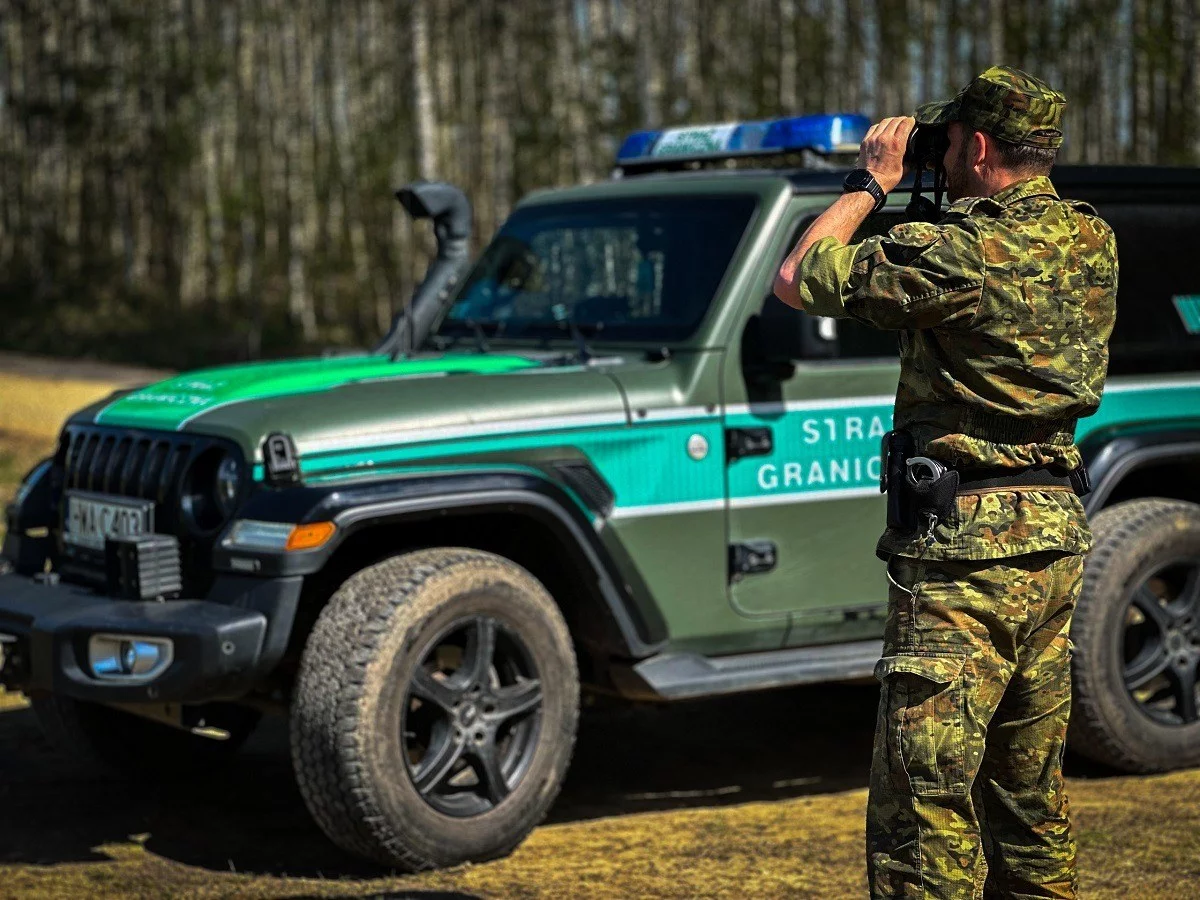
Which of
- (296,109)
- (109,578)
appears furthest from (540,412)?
(296,109)

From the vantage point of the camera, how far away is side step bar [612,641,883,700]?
16.0 feet

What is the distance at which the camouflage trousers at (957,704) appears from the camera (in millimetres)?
3293

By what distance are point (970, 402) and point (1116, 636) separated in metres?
2.39

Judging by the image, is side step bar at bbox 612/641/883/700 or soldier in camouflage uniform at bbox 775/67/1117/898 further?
side step bar at bbox 612/641/883/700

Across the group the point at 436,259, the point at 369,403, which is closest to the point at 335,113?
the point at 436,259

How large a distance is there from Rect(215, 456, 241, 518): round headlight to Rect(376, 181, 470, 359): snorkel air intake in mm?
1185

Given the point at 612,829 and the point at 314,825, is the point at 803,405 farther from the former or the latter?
the point at 314,825

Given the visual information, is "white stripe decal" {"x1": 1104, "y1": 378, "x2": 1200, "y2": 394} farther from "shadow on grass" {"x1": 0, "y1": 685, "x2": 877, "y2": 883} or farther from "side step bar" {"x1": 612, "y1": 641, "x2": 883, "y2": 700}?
"shadow on grass" {"x1": 0, "y1": 685, "x2": 877, "y2": 883}

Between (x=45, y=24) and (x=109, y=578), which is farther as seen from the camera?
(x=45, y=24)

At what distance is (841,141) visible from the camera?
5664 millimetres

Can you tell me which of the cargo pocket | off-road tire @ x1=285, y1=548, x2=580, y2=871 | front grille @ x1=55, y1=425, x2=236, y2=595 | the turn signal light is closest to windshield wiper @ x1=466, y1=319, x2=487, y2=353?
off-road tire @ x1=285, y1=548, x2=580, y2=871

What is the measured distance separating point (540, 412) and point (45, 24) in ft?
103

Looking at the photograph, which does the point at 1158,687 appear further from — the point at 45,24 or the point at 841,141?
the point at 45,24

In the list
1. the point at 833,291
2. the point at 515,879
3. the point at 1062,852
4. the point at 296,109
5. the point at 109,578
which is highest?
the point at 296,109
